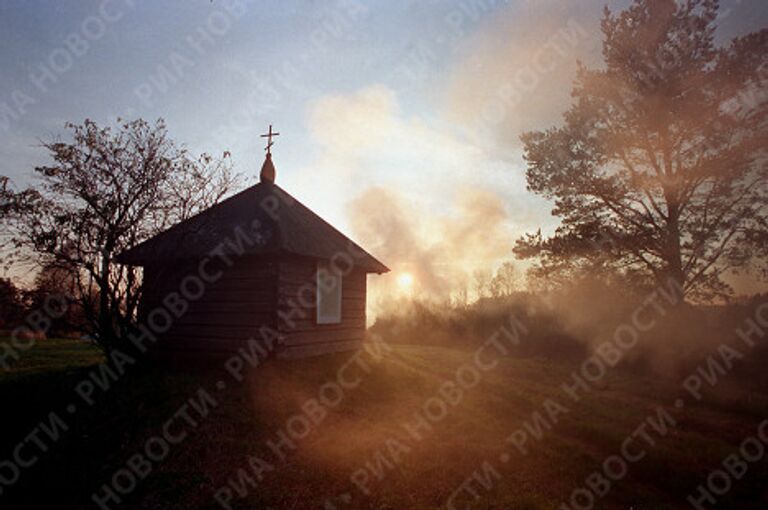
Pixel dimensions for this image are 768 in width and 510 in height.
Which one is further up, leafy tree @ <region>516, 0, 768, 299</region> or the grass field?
leafy tree @ <region>516, 0, 768, 299</region>

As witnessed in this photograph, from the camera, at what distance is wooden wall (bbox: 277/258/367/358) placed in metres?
12.6

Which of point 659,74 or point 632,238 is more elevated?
point 659,74

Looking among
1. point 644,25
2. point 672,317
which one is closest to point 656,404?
point 672,317

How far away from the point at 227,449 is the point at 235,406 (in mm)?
1741

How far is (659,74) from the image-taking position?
56.4 feet

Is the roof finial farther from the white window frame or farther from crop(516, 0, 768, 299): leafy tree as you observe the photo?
crop(516, 0, 768, 299): leafy tree

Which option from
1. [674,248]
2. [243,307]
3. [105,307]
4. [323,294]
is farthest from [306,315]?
[674,248]

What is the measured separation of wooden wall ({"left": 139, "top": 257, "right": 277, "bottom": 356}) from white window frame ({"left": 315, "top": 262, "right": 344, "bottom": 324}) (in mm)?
1897

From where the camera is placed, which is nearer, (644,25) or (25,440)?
(25,440)

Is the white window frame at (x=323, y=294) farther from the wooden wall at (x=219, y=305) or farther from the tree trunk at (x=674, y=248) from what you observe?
the tree trunk at (x=674, y=248)

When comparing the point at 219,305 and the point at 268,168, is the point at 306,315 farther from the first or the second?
the point at 268,168

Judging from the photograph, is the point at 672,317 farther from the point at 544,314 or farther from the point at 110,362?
the point at 110,362

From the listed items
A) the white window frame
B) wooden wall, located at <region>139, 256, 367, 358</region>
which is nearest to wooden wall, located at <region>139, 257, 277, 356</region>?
wooden wall, located at <region>139, 256, 367, 358</region>

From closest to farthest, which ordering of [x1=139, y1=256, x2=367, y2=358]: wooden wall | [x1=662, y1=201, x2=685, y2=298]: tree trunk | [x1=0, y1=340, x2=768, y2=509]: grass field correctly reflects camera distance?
[x1=0, y1=340, x2=768, y2=509]: grass field → [x1=139, y1=256, x2=367, y2=358]: wooden wall → [x1=662, y1=201, x2=685, y2=298]: tree trunk
